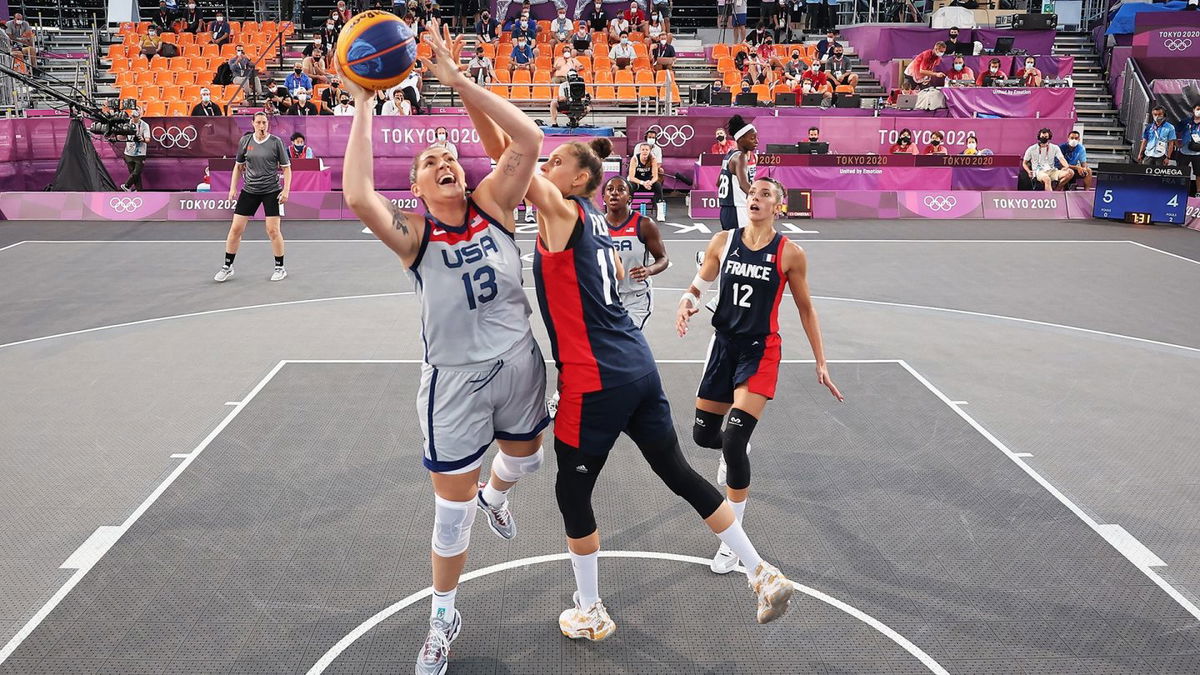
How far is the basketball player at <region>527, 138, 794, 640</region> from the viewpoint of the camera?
3.80m

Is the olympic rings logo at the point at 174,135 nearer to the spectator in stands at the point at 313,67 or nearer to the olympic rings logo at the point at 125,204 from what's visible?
the olympic rings logo at the point at 125,204

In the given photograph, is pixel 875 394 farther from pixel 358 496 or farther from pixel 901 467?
pixel 358 496

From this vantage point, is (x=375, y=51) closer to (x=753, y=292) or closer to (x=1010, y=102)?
(x=753, y=292)

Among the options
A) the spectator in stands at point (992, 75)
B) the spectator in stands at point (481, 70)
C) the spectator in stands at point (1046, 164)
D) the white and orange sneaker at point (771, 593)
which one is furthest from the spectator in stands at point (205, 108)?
the white and orange sneaker at point (771, 593)

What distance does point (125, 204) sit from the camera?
17797 millimetres

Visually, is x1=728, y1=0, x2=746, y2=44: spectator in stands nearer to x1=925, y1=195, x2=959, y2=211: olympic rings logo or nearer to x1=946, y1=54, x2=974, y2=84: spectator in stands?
x1=946, y1=54, x2=974, y2=84: spectator in stands

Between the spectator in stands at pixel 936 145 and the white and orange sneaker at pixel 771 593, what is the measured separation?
17762 millimetres

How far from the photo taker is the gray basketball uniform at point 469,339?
147 inches

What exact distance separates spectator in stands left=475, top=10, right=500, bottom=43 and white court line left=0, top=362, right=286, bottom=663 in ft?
68.2

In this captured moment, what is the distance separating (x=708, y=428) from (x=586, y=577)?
4.65 ft

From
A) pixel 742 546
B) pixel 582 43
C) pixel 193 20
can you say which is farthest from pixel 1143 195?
pixel 193 20

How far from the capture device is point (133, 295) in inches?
445

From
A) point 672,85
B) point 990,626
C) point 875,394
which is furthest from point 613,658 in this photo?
point 672,85

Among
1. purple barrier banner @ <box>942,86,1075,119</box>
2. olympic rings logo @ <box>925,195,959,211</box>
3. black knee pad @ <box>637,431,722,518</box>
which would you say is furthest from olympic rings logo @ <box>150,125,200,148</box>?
black knee pad @ <box>637,431,722,518</box>
